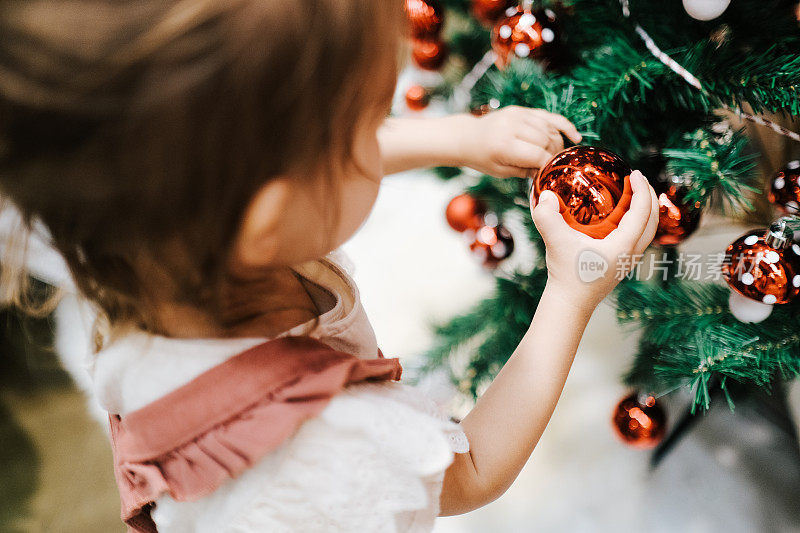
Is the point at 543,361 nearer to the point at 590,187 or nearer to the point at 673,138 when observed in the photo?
the point at 590,187

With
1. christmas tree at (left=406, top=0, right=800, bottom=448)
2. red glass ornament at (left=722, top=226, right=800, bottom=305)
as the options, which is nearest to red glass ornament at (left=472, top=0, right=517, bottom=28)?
christmas tree at (left=406, top=0, right=800, bottom=448)

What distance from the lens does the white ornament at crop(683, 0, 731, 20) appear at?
17.7 inches

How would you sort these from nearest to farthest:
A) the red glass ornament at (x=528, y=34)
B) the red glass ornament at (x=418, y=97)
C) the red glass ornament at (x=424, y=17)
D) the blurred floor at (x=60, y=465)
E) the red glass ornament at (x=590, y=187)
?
the red glass ornament at (x=590, y=187) < the red glass ornament at (x=528, y=34) < the red glass ornament at (x=424, y=17) < the red glass ornament at (x=418, y=97) < the blurred floor at (x=60, y=465)

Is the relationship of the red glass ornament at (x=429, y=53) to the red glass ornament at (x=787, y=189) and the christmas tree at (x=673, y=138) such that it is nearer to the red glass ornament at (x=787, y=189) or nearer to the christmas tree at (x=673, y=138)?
the christmas tree at (x=673, y=138)

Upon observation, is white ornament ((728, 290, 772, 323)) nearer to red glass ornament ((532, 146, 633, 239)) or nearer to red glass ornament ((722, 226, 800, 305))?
red glass ornament ((722, 226, 800, 305))

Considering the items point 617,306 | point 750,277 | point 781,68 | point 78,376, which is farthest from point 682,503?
point 78,376

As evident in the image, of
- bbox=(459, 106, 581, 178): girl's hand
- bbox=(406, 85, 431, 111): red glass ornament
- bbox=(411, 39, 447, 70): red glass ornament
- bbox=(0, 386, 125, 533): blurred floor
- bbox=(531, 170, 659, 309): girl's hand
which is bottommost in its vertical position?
bbox=(0, 386, 125, 533): blurred floor

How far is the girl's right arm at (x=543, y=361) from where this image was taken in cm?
46

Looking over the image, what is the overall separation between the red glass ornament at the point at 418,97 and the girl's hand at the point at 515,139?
0.21 metres

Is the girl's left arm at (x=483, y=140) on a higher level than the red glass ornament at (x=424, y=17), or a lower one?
lower

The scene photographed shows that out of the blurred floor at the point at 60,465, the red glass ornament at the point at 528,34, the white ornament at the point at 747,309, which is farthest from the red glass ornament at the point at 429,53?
the blurred floor at the point at 60,465

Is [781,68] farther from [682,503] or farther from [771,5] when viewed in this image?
[682,503]

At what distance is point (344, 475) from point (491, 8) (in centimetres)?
47

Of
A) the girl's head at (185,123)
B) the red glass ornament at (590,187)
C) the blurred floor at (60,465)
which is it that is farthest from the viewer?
the blurred floor at (60,465)
